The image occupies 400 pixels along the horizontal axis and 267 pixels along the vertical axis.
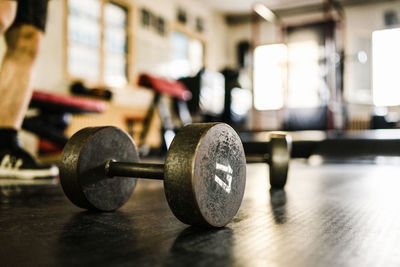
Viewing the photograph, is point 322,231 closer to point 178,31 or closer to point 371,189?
point 371,189

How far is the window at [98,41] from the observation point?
4.28m

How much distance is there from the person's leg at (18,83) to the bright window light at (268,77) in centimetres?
636

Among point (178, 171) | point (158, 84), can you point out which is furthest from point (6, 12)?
point (158, 84)

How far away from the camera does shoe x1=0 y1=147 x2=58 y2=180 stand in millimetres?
1205

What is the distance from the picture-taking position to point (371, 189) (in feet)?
3.76

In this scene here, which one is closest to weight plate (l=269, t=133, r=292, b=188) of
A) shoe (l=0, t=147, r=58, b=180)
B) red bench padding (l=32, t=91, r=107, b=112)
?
shoe (l=0, t=147, r=58, b=180)

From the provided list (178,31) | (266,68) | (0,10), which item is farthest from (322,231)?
(266,68)

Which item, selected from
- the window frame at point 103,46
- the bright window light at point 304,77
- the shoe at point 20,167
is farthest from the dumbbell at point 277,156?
the bright window light at point 304,77

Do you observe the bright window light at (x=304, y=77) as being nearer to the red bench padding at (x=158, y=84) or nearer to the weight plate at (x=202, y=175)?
the red bench padding at (x=158, y=84)

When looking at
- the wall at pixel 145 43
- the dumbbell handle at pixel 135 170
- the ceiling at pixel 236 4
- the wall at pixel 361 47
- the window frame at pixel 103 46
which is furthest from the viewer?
the ceiling at pixel 236 4

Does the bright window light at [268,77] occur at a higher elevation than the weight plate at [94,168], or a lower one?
higher

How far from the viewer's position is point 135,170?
2.15 ft

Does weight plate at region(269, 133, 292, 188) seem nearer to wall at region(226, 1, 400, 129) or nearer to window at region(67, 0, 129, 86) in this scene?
window at region(67, 0, 129, 86)

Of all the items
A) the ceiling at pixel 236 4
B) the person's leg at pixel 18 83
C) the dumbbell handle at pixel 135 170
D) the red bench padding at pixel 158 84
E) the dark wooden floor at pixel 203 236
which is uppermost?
the ceiling at pixel 236 4
